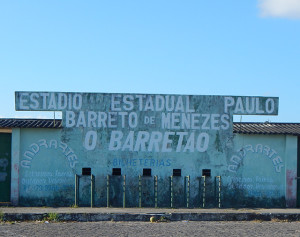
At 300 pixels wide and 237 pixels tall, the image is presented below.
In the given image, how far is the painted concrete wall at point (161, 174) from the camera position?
16.8 m

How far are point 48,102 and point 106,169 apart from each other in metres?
3.05

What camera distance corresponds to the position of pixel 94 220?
13.8 meters

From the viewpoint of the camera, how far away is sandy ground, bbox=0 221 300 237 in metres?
11.3

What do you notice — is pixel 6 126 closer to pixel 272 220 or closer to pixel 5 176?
pixel 5 176

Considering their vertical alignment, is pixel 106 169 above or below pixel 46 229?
above

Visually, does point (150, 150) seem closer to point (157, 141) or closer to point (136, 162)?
point (157, 141)

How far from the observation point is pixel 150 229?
12.2 m

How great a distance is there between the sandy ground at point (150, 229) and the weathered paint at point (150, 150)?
335 cm

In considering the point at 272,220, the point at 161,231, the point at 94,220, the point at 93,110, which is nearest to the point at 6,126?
the point at 93,110

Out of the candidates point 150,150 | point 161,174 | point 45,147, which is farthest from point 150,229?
point 45,147

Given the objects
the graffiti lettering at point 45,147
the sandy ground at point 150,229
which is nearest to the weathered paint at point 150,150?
the graffiti lettering at point 45,147

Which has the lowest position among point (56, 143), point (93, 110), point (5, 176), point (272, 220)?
point (272, 220)

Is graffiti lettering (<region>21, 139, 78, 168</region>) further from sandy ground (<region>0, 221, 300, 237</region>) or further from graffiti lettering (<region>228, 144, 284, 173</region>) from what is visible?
graffiti lettering (<region>228, 144, 284, 173</region>)

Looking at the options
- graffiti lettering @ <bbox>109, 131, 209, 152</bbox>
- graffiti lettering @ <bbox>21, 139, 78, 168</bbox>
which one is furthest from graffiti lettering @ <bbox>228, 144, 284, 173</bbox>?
graffiti lettering @ <bbox>21, 139, 78, 168</bbox>
